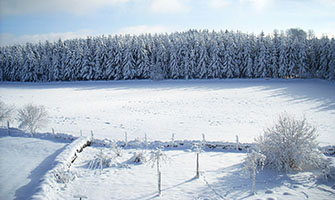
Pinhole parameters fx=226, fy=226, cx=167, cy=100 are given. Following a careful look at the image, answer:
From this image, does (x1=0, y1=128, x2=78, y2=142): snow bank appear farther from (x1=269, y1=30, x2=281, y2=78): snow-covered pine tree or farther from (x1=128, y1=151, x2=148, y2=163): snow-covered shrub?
(x1=269, y1=30, x2=281, y2=78): snow-covered pine tree

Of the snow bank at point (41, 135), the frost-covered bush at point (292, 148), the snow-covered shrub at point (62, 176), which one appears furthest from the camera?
the snow bank at point (41, 135)

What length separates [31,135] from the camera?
1789 cm

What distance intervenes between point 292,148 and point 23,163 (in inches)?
569

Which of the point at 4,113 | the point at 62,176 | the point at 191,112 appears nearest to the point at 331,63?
the point at 191,112

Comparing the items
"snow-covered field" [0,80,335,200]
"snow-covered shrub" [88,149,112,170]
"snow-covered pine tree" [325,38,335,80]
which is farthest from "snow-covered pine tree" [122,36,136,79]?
"snow-covered shrub" [88,149,112,170]

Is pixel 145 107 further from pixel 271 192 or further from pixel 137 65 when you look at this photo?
pixel 137 65

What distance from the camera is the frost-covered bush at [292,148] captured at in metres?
11.3

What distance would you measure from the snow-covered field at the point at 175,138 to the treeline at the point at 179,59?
1541 centimetres

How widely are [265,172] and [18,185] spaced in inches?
471

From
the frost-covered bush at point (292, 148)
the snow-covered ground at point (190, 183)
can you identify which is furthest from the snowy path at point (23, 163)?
the frost-covered bush at point (292, 148)

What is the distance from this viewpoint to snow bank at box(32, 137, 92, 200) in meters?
9.21

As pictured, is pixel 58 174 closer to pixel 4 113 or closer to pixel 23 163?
pixel 23 163

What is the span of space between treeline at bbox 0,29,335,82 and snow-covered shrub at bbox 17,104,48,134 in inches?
1526

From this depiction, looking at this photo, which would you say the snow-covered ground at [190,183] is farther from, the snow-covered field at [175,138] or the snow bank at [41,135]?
the snow bank at [41,135]
